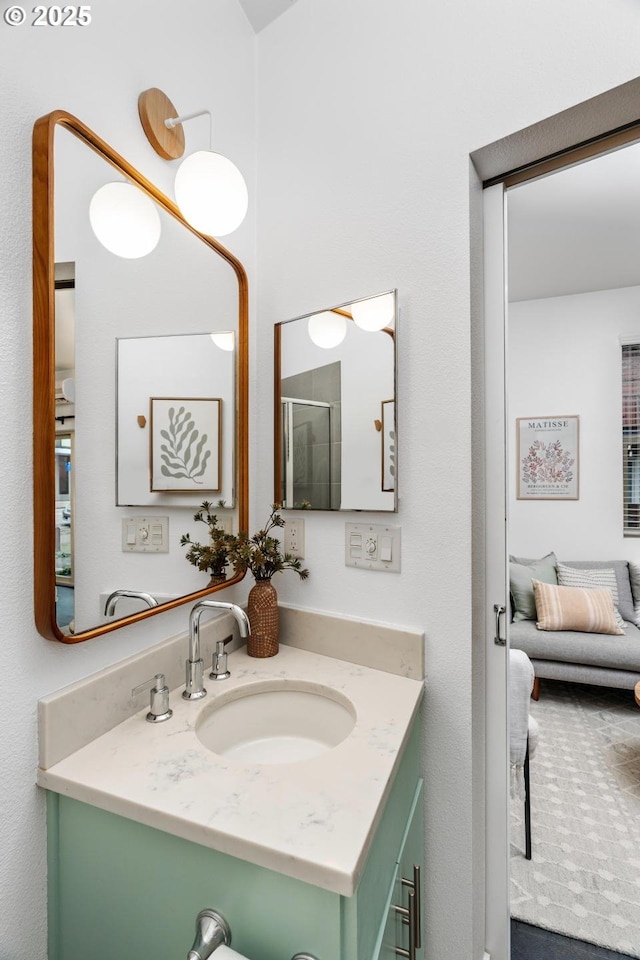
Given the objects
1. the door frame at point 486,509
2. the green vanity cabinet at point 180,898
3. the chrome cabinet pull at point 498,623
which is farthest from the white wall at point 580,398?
the green vanity cabinet at point 180,898

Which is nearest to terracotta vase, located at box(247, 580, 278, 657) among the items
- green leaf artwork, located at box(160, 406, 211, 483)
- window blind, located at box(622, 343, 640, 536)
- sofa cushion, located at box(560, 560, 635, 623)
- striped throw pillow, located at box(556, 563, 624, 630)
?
green leaf artwork, located at box(160, 406, 211, 483)

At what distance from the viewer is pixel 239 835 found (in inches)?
24.6

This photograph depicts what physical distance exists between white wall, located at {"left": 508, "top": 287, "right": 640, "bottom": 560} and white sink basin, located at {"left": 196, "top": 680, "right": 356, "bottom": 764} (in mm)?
2913

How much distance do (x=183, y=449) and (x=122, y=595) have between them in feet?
1.23

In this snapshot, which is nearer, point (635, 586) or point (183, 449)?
point (183, 449)

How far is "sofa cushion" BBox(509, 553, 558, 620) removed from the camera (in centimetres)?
309

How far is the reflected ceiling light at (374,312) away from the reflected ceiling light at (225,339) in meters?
0.34

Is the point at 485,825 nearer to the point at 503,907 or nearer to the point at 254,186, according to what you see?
the point at 503,907

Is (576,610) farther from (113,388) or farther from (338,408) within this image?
(113,388)

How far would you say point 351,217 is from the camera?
1241mm

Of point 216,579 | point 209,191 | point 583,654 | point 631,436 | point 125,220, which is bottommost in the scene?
point 583,654

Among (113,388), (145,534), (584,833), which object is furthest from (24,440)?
(584,833)

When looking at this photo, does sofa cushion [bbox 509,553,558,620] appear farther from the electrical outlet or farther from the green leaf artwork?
the green leaf artwork

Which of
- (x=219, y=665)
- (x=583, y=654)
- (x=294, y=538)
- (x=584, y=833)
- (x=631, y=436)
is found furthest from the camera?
(x=631, y=436)
